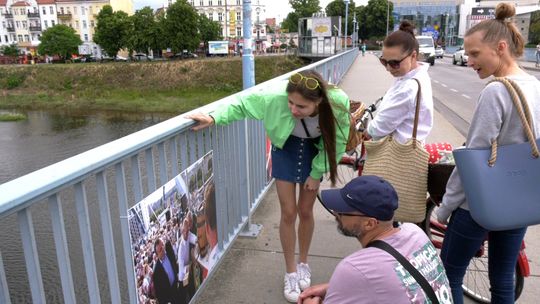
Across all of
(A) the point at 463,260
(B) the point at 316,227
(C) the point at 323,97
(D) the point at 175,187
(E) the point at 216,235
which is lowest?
(B) the point at 316,227

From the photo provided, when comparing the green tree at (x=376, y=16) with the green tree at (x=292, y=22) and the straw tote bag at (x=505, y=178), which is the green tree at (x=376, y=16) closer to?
the green tree at (x=292, y=22)

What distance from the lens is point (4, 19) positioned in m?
86.0

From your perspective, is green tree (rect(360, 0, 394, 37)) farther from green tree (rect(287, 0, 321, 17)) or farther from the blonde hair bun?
the blonde hair bun

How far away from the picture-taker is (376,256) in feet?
4.80

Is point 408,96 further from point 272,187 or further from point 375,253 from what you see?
point 272,187

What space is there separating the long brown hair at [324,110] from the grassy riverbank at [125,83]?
4510cm

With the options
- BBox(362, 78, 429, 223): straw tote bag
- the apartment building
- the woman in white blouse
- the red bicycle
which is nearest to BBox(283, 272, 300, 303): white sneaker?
BBox(362, 78, 429, 223): straw tote bag

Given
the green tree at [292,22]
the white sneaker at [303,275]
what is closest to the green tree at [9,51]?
the green tree at [292,22]

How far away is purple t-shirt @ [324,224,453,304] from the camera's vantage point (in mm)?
1422

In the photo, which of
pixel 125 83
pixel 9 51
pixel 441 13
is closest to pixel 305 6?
pixel 441 13

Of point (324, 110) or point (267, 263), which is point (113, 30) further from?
point (324, 110)

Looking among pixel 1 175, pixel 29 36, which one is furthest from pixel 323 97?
pixel 29 36

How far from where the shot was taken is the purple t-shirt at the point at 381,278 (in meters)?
1.42

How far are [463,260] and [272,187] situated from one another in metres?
3.06
